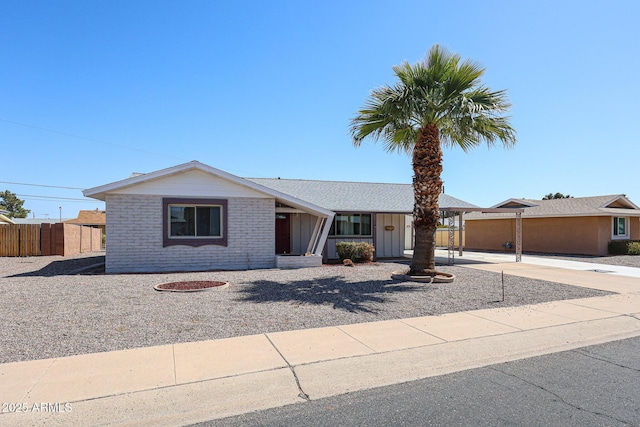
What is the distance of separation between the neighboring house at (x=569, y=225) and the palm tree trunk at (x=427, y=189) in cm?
1614

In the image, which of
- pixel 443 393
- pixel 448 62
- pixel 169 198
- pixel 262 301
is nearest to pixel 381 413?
pixel 443 393

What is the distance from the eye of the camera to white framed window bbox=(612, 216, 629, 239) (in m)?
24.4

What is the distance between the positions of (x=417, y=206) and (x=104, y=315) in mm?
9004

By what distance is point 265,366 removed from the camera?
5266 mm

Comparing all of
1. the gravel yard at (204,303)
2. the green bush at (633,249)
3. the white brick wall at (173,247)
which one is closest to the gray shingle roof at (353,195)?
the white brick wall at (173,247)

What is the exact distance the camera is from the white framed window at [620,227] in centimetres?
2440

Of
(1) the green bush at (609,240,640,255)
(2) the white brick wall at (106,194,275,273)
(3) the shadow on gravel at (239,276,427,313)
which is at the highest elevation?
(2) the white brick wall at (106,194,275,273)

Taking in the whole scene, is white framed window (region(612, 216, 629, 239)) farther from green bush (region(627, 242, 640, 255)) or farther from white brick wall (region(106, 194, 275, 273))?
white brick wall (region(106, 194, 275, 273))

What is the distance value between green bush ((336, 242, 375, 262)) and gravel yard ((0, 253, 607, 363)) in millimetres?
3497

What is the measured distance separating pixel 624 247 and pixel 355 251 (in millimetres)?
17123

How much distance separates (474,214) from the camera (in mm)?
30594

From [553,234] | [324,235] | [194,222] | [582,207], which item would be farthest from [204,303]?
[553,234]

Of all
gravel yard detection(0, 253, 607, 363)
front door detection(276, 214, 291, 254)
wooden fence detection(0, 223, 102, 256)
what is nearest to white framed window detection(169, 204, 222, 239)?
gravel yard detection(0, 253, 607, 363)

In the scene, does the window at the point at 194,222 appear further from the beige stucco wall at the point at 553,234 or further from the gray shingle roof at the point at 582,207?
the beige stucco wall at the point at 553,234
